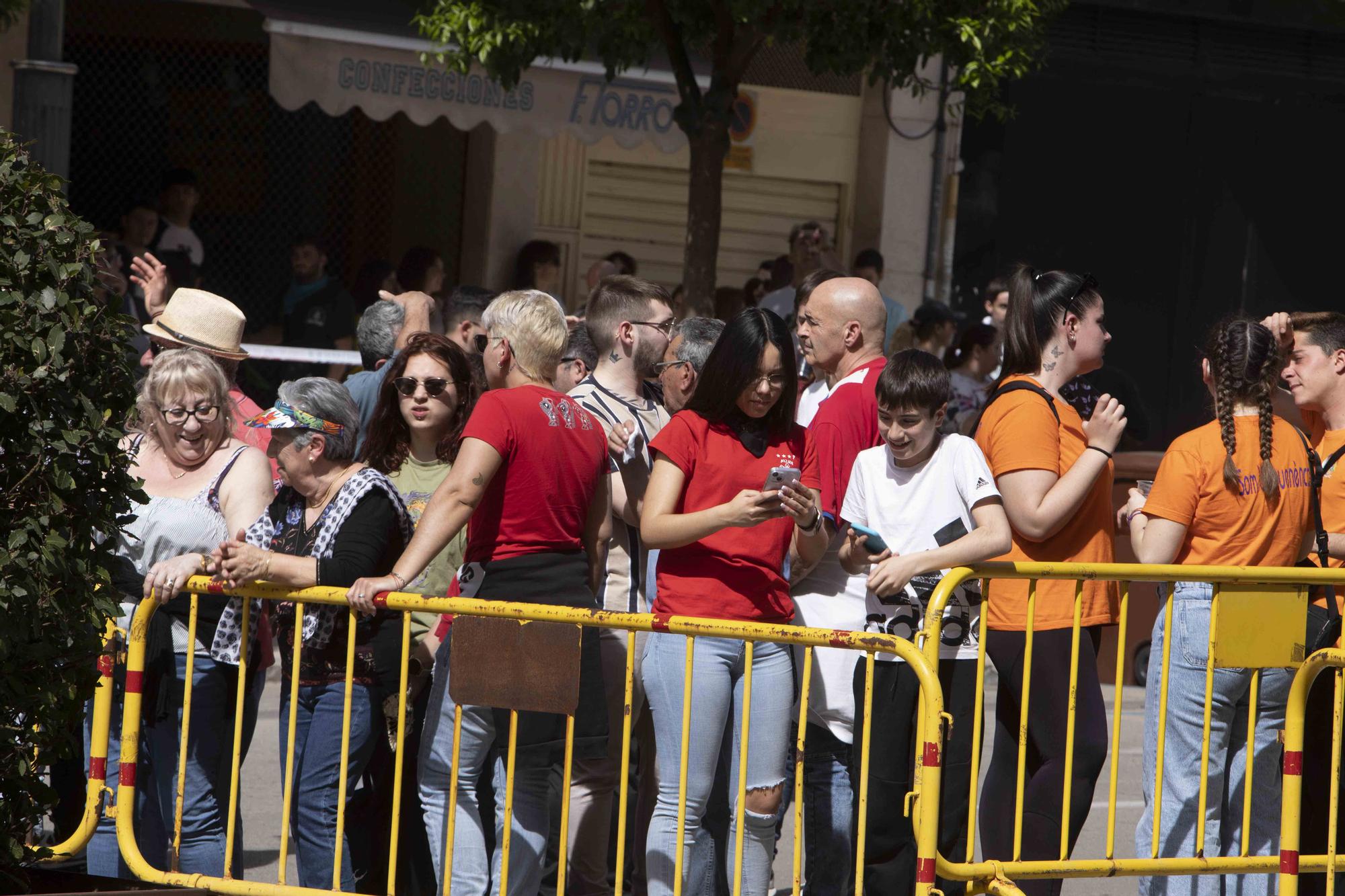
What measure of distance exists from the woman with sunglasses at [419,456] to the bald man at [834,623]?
3.89ft

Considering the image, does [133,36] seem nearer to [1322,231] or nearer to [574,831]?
[574,831]

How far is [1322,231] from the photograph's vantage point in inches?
621

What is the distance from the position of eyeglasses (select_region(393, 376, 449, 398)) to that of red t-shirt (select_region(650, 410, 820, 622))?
3.10 ft

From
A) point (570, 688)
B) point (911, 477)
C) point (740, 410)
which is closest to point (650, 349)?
point (740, 410)

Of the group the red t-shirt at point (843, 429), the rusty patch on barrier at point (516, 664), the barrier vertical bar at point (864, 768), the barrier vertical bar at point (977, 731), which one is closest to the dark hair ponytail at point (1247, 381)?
the barrier vertical bar at point (977, 731)

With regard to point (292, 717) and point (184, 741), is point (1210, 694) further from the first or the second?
point (184, 741)

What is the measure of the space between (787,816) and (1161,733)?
9.36 feet

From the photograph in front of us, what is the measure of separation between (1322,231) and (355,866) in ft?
43.5

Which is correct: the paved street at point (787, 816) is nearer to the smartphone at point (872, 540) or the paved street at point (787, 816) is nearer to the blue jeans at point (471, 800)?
the blue jeans at point (471, 800)

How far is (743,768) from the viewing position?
4.53m

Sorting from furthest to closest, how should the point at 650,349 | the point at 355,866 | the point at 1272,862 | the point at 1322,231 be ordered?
the point at 1322,231, the point at 650,349, the point at 355,866, the point at 1272,862

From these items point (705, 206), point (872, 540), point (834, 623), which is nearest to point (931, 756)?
point (872, 540)

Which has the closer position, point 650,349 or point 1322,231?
point 650,349

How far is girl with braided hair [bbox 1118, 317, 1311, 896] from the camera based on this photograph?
196 inches
